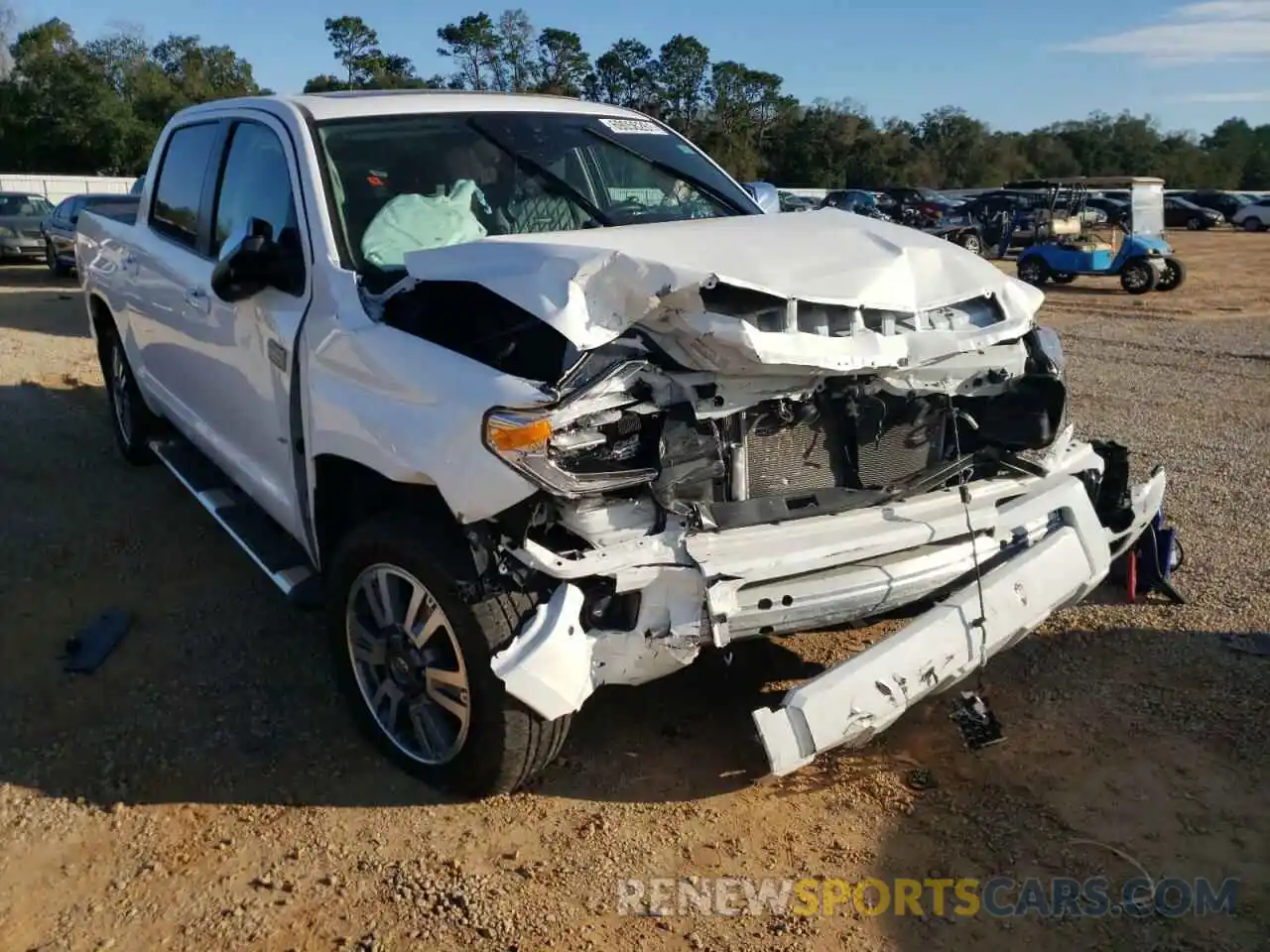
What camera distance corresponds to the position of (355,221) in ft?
11.9

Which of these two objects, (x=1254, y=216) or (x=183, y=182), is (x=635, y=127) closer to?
(x=183, y=182)

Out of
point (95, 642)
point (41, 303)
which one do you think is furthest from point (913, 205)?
point (95, 642)

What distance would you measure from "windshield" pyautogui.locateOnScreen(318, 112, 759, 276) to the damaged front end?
0.62 metres

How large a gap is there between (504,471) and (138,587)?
292 cm

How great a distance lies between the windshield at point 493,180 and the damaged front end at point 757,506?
0.62m

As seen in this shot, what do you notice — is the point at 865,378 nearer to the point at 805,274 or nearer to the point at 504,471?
the point at 805,274

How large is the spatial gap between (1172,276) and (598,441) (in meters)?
18.5

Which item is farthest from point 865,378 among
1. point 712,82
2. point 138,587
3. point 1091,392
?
point 712,82

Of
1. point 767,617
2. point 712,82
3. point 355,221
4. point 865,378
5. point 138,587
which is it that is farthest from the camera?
point 712,82

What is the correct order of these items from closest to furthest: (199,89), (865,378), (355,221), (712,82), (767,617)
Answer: (767,617), (865,378), (355,221), (199,89), (712,82)

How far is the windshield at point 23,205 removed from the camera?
2267 centimetres

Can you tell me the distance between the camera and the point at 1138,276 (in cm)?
1831

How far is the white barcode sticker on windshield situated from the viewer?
4578mm

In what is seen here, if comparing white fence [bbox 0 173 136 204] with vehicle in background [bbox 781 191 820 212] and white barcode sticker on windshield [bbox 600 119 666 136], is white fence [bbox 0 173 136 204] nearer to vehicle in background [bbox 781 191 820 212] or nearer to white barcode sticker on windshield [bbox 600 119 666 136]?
vehicle in background [bbox 781 191 820 212]
